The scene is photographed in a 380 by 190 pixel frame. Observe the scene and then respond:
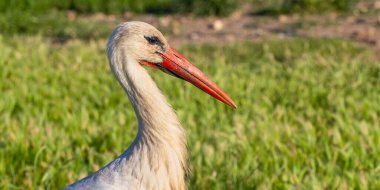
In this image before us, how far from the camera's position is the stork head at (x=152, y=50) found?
337 centimetres

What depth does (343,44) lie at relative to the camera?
855cm

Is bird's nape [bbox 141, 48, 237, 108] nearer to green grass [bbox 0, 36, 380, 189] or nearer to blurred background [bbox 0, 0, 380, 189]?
blurred background [bbox 0, 0, 380, 189]

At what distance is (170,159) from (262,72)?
4.31 m

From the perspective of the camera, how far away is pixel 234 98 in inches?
265

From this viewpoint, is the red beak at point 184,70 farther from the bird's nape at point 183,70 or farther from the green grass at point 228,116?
the green grass at point 228,116

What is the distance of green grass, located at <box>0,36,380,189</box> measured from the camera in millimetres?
4953

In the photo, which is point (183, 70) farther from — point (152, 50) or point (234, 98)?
point (234, 98)

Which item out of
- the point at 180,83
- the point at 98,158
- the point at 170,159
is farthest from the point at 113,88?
the point at 170,159

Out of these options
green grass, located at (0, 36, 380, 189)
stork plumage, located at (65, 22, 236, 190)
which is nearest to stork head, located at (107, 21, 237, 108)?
stork plumage, located at (65, 22, 236, 190)

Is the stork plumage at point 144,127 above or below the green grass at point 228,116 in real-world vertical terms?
above

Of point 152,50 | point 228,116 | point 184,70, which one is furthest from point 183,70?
point 228,116

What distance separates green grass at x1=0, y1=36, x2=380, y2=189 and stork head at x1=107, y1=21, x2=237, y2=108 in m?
1.27

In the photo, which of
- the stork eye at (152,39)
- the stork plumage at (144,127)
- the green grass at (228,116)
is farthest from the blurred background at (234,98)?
the stork eye at (152,39)

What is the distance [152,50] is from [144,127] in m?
0.35
